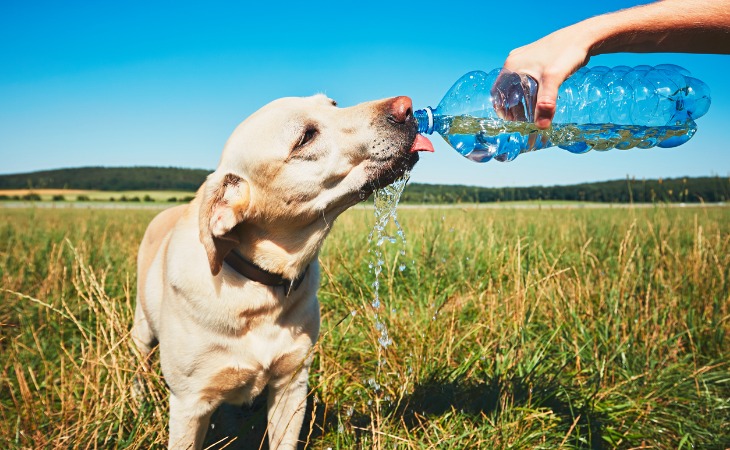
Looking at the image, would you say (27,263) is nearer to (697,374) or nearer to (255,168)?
(255,168)

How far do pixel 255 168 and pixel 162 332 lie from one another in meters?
0.99

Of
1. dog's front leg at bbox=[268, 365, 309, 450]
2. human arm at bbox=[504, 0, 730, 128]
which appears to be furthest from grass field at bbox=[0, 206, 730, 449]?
human arm at bbox=[504, 0, 730, 128]

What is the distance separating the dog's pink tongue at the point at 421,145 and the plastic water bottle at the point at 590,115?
0.36 ft

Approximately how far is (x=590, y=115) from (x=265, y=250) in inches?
77.0

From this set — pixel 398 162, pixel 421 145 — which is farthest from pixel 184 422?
pixel 421 145

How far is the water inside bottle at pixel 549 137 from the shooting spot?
2516 mm

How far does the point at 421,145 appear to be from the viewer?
7.70ft

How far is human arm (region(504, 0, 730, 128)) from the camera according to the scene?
159cm

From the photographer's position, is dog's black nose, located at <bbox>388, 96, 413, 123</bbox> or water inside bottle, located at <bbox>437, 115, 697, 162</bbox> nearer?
dog's black nose, located at <bbox>388, 96, 413, 123</bbox>

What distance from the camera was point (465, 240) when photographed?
5.33 m

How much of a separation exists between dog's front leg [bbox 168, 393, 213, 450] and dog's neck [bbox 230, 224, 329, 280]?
761 mm

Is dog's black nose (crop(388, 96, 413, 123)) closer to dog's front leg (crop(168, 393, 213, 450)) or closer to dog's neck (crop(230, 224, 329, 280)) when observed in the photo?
dog's neck (crop(230, 224, 329, 280))

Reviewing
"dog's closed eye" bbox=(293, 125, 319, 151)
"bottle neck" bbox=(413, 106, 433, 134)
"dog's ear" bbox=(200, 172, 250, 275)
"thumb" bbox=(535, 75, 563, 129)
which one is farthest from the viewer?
"bottle neck" bbox=(413, 106, 433, 134)

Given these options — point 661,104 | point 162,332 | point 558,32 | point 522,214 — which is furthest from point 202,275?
point 522,214
